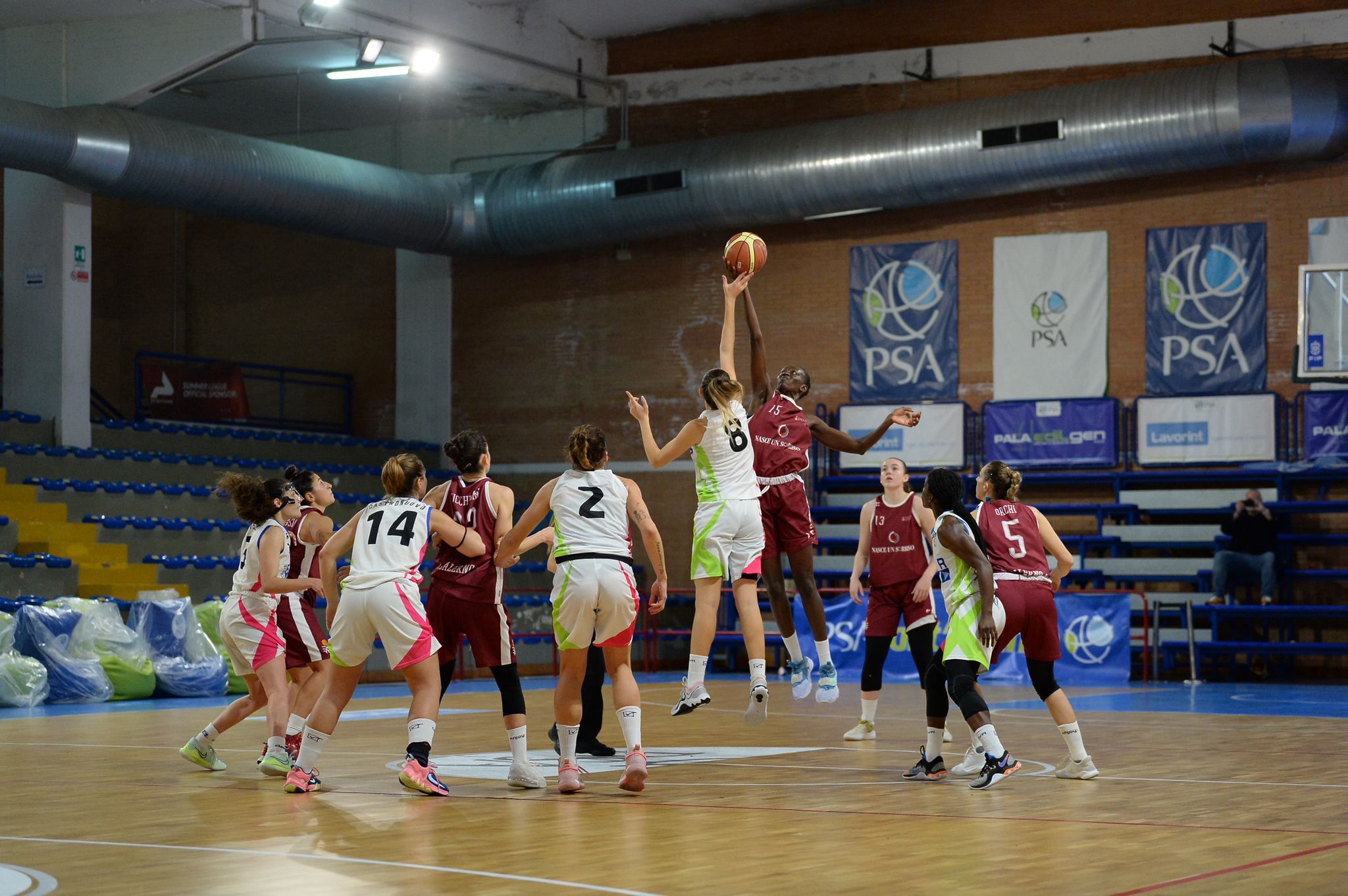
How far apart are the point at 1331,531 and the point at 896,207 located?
282 inches

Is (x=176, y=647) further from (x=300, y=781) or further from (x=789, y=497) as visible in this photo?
(x=300, y=781)

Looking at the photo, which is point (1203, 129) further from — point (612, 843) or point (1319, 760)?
point (612, 843)

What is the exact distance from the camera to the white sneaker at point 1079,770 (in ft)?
27.5

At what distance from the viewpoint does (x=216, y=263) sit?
26969mm

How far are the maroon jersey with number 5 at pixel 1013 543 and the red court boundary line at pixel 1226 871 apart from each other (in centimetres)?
256

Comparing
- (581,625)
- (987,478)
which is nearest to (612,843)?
(581,625)

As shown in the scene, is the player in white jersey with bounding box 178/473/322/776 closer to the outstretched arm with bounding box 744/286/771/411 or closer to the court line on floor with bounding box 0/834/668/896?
the court line on floor with bounding box 0/834/668/896

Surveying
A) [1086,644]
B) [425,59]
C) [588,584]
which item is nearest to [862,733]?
[588,584]

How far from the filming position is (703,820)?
6918 mm

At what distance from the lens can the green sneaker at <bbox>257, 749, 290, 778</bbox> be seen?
8633mm

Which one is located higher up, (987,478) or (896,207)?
(896,207)

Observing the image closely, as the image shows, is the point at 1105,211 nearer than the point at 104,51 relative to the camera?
No

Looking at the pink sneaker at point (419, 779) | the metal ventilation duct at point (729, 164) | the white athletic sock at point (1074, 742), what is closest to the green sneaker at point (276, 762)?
the pink sneaker at point (419, 779)

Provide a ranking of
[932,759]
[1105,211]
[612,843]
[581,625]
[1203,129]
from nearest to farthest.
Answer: [612,843] < [581,625] < [932,759] < [1203,129] < [1105,211]
